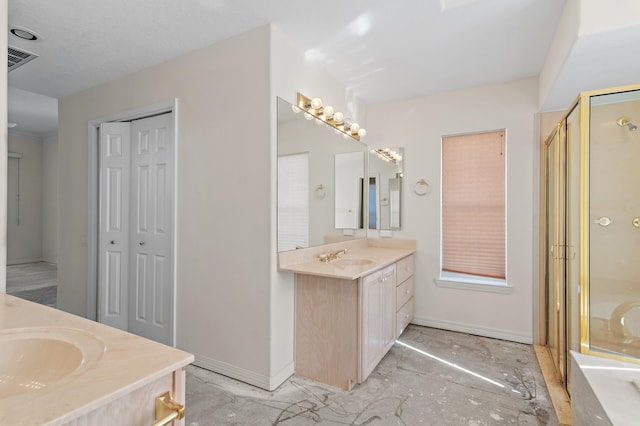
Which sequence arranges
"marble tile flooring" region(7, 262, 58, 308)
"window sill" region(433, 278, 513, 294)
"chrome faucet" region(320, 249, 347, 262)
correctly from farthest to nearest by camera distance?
"marble tile flooring" region(7, 262, 58, 308) < "window sill" region(433, 278, 513, 294) < "chrome faucet" region(320, 249, 347, 262)

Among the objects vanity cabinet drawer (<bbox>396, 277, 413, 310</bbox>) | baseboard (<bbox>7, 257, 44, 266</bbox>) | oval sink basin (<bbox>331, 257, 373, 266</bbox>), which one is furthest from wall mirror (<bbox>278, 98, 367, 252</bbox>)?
baseboard (<bbox>7, 257, 44, 266</bbox>)

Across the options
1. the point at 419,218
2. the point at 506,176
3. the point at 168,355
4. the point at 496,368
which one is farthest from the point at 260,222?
the point at 506,176

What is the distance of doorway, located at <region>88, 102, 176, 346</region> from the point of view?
9.05ft

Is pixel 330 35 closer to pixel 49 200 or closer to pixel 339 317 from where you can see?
pixel 339 317

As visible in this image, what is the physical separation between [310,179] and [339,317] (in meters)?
1.09

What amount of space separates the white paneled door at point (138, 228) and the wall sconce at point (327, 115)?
111cm

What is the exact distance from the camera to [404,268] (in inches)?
121

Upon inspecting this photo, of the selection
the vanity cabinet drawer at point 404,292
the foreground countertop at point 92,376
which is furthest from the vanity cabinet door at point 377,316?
the foreground countertop at point 92,376

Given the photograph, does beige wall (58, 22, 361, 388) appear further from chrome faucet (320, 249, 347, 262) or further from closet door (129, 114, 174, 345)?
chrome faucet (320, 249, 347, 262)

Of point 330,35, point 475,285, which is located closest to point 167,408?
point 330,35

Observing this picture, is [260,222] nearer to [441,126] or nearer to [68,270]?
[441,126]

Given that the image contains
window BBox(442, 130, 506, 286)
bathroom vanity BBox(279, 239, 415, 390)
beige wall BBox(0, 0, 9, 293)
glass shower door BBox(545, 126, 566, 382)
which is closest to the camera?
beige wall BBox(0, 0, 9, 293)

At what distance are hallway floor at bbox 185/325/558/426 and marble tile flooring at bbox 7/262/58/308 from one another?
3.05 metres

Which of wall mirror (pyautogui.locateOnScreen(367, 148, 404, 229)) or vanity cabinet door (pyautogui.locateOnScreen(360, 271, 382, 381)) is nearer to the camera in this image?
vanity cabinet door (pyautogui.locateOnScreen(360, 271, 382, 381))
